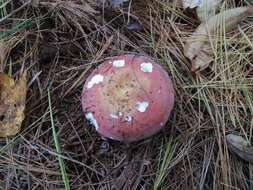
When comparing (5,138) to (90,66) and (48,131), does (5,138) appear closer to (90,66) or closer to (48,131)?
(48,131)

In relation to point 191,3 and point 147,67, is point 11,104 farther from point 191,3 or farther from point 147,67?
point 191,3

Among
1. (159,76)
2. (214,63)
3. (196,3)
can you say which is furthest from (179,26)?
(159,76)

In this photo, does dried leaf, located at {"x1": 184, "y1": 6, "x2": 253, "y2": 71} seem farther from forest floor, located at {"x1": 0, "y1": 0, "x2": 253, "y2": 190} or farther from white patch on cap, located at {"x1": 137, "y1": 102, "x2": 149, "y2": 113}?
white patch on cap, located at {"x1": 137, "y1": 102, "x2": 149, "y2": 113}

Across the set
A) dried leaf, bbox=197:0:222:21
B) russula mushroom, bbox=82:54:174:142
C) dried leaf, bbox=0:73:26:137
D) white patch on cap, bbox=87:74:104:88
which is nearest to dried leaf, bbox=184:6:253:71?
dried leaf, bbox=197:0:222:21

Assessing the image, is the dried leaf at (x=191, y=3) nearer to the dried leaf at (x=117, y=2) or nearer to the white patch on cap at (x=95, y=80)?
the dried leaf at (x=117, y=2)

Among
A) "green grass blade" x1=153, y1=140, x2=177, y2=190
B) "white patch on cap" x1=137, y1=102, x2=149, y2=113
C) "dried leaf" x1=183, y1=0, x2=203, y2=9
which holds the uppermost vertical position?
"dried leaf" x1=183, y1=0, x2=203, y2=9

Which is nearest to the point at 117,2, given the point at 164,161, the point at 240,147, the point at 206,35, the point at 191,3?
the point at 191,3
